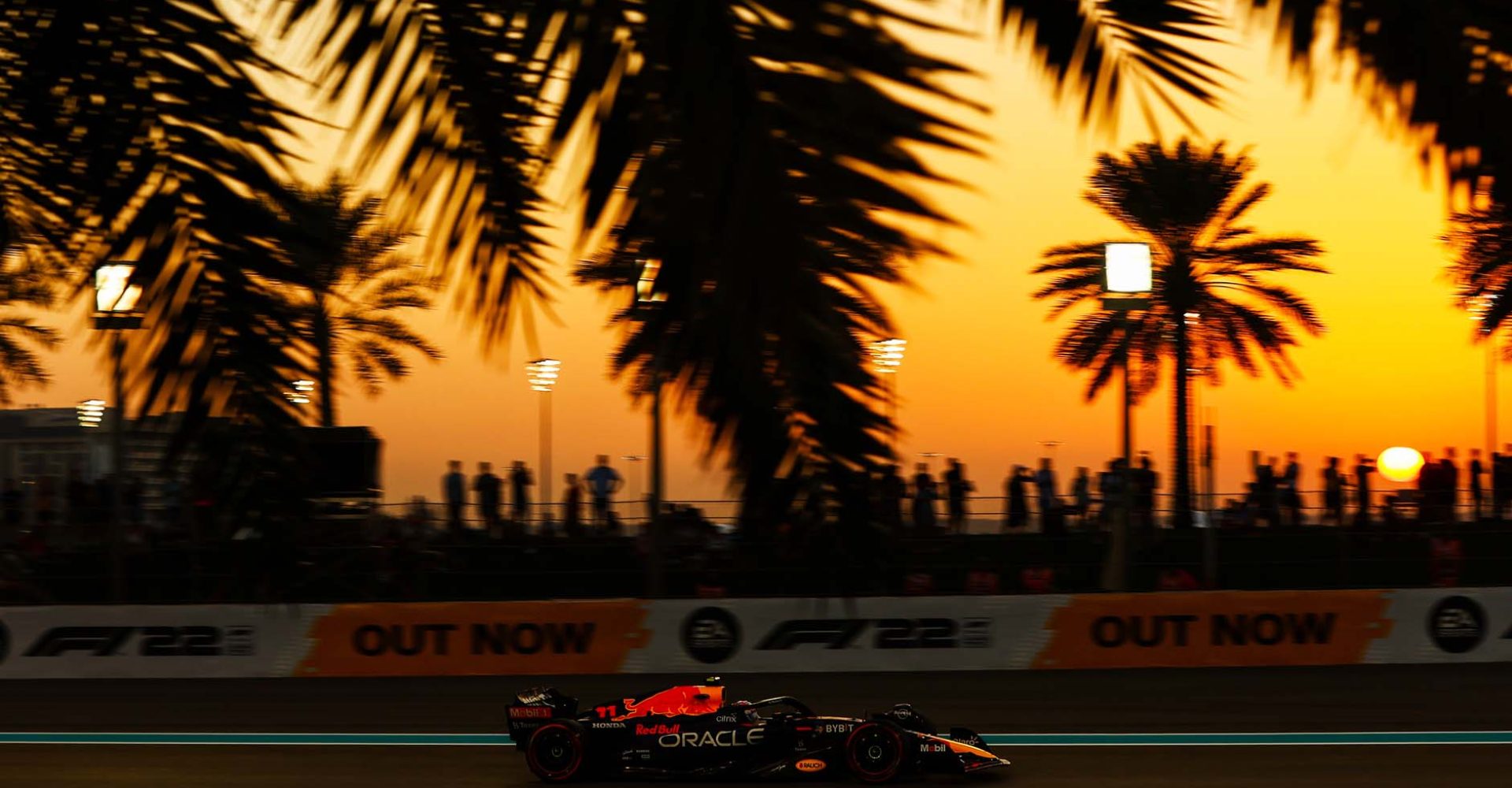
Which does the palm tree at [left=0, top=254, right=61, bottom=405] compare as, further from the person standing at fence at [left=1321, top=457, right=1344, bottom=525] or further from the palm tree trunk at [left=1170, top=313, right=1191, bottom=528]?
the person standing at fence at [left=1321, top=457, right=1344, bottom=525]

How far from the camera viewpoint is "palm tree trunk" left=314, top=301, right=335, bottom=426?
1215 mm

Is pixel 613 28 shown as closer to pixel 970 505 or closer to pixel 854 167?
pixel 854 167

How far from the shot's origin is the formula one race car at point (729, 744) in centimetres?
1343

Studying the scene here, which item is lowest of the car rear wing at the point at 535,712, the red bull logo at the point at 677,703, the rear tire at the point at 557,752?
the rear tire at the point at 557,752

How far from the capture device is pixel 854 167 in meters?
0.88

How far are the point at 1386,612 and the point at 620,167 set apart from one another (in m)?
20.8

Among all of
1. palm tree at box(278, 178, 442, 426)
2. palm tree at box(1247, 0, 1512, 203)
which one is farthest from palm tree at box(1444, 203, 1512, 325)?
palm tree at box(278, 178, 442, 426)

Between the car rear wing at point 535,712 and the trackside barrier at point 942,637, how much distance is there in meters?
5.29

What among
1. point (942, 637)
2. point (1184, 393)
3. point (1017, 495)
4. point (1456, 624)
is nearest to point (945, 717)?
point (942, 637)

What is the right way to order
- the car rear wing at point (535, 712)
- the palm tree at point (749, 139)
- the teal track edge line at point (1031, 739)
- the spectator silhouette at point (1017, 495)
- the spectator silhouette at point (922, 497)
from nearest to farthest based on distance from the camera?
the palm tree at point (749, 139)
the spectator silhouette at point (922, 497)
the spectator silhouette at point (1017, 495)
the car rear wing at point (535, 712)
the teal track edge line at point (1031, 739)

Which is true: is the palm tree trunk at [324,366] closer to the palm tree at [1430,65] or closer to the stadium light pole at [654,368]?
the stadium light pole at [654,368]

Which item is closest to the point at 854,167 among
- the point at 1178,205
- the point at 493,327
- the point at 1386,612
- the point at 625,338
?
the point at 625,338

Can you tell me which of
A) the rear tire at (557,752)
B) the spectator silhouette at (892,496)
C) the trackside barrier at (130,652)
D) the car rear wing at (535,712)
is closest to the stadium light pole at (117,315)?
the spectator silhouette at (892,496)

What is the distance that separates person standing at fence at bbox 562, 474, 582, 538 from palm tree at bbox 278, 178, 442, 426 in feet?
1.97
